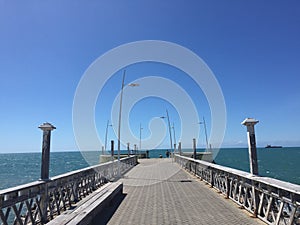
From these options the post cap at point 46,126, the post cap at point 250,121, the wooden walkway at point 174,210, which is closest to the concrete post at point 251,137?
the post cap at point 250,121

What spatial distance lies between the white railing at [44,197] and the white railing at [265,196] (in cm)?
460

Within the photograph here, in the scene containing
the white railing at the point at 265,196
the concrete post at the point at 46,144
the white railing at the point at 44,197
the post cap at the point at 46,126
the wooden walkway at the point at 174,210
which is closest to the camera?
the white railing at the point at 265,196

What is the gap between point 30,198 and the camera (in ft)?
16.5

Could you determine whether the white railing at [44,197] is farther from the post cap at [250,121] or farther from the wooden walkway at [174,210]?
the post cap at [250,121]

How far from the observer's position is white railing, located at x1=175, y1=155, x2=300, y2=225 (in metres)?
4.14

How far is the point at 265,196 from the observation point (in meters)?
5.30

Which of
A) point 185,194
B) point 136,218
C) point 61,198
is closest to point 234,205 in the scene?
point 185,194

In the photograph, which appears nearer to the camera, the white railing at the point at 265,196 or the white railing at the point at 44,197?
the white railing at the point at 265,196

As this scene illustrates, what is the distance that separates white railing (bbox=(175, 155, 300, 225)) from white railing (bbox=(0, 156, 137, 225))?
4602 mm

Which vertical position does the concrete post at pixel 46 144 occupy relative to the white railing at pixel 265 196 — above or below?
above

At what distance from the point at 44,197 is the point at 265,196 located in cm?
485

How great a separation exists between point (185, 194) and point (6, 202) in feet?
18.8

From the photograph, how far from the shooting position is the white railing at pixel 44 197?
173 inches

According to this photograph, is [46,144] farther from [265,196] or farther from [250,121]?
[265,196]
